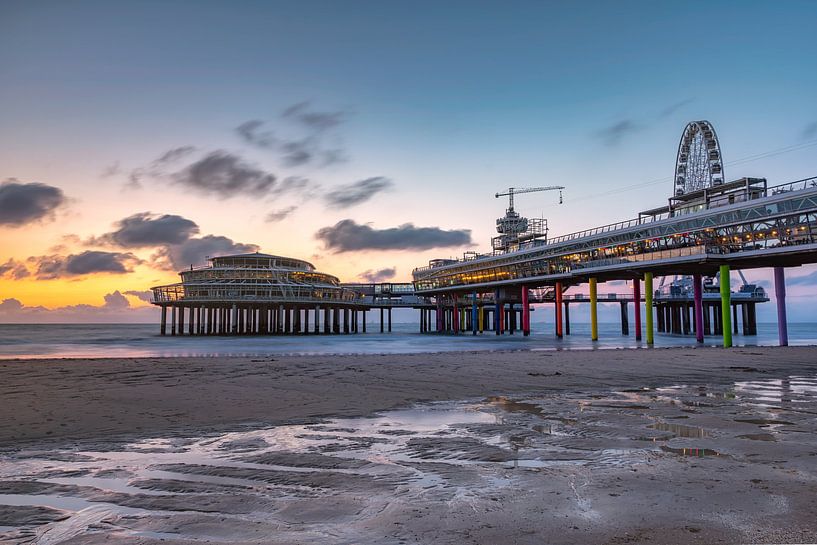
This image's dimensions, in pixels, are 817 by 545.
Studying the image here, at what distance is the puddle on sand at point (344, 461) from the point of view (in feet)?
17.7

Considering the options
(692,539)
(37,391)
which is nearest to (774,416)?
(692,539)

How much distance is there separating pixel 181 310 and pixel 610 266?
2871 inches

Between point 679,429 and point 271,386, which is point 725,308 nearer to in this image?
point 679,429

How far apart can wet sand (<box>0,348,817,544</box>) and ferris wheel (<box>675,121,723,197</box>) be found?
49480mm

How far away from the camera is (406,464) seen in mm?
7328

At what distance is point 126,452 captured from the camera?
8148 mm

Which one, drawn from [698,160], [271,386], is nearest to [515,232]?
[698,160]

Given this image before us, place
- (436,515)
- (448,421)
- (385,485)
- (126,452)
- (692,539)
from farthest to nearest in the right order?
(448,421) < (126,452) < (385,485) < (436,515) < (692,539)

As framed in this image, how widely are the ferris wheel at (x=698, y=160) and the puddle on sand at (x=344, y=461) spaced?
53.6m

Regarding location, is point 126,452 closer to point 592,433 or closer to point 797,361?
point 592,433

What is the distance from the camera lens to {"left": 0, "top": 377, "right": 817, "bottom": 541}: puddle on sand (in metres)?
5.40

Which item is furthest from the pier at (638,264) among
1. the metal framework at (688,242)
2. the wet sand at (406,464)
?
the wet sand at (406,464)

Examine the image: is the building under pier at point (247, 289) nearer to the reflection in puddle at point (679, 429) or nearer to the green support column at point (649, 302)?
the green support column at point (649, 302)

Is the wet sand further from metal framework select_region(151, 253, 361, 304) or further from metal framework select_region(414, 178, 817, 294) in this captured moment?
metal framework select_region(151, 253, 361, 304)
